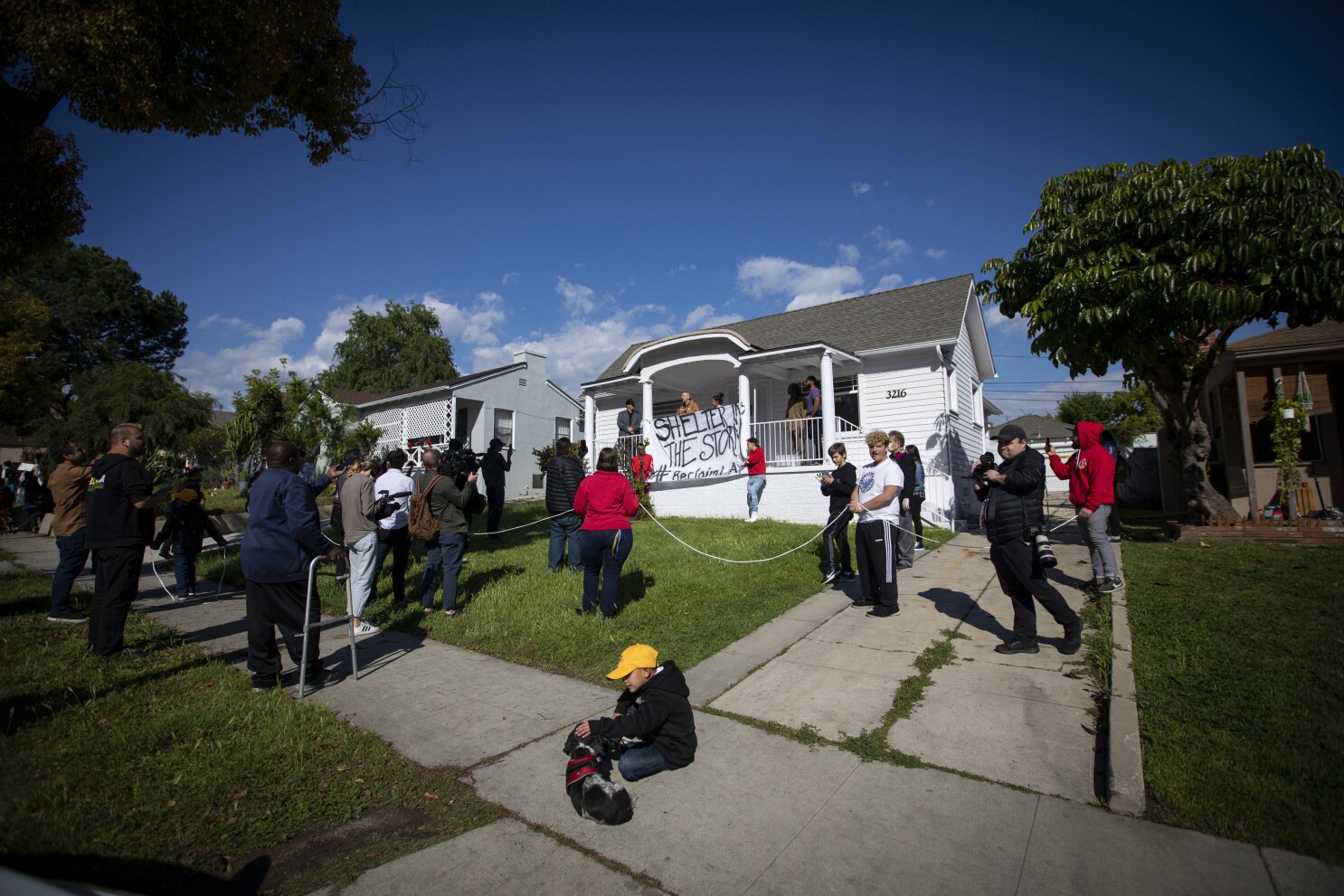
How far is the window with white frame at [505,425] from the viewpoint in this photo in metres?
25.0

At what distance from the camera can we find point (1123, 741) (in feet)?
11.3

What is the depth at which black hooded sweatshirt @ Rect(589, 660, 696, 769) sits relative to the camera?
11.1 feet

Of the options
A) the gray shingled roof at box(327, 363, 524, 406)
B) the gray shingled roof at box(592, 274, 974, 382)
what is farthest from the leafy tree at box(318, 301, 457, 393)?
the gray shingled roof at box(592, 274, 974, 382)

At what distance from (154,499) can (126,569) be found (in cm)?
65

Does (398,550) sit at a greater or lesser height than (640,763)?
greater

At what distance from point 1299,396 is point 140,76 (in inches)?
688

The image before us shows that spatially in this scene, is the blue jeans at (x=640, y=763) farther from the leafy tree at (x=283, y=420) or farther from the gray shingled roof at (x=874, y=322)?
the leafy tree at (x=283, y=420)

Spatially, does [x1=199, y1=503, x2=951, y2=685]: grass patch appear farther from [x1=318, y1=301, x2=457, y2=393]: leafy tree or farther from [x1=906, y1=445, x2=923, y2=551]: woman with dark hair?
[x1=318, y1=301, x2=457, y2=393]: leafy tree

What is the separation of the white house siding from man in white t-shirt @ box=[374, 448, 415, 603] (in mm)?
8220

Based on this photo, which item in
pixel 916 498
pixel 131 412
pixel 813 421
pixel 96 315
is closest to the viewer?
pixel 916 498

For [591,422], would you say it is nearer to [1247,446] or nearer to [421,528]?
[421,528]

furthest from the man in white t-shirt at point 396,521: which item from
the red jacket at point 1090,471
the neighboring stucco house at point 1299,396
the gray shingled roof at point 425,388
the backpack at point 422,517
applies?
the gray shingled roof at point 425,388

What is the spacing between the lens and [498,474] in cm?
1134

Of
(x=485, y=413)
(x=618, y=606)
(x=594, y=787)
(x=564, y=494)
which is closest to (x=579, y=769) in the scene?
(x=594, y=787)
